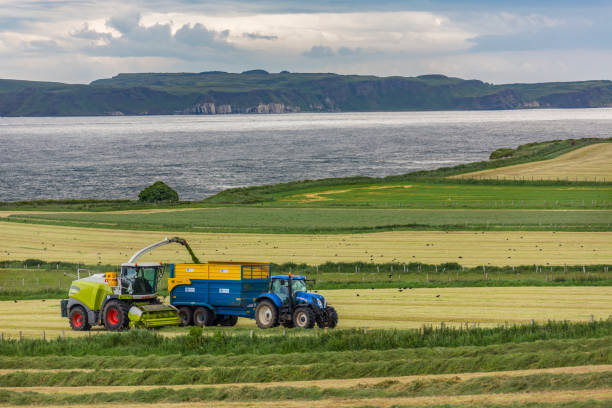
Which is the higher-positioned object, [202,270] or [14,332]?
[202,270]

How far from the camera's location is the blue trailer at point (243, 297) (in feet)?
102

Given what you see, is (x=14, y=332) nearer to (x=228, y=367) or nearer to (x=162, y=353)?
(x=162, y=353)

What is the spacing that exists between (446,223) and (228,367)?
50.0 metres

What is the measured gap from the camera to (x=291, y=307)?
102 ft

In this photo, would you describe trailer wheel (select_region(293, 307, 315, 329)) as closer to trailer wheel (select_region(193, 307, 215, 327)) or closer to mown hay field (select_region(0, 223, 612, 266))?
trailer wheel (select_region(193, 307, 215, 327))

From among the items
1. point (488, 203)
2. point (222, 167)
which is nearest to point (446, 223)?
point (488, 203)

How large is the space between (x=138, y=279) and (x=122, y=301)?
111 cm

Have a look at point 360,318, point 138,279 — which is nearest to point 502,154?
point 360,318

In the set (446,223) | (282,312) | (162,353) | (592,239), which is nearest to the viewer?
(162,353)

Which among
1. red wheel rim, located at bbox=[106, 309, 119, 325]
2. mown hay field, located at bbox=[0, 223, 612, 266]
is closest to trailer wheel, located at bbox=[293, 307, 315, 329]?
red wheel rim, located at bbox=[106, 309, 119, 325]

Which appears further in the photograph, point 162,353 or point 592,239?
point 592,239

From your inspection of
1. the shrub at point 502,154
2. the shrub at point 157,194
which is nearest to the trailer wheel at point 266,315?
the shrub at point 157,194

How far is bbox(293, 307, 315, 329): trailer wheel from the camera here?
30.6 m

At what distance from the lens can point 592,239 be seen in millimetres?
60500
